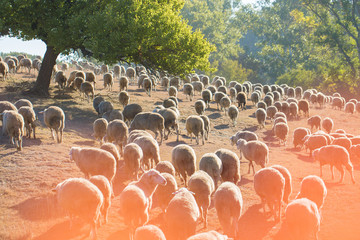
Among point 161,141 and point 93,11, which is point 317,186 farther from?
point 93,11

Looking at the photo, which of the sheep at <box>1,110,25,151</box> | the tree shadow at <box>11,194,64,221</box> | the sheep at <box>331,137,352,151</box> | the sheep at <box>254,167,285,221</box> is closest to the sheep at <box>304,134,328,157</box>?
the sheep at <box>331,137,352,151</box>

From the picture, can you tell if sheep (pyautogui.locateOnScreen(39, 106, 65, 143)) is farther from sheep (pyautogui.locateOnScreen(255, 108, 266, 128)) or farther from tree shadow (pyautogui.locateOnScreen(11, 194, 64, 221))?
sheep (pyautogui.locateOnScreen(255, 108, 266, 128))

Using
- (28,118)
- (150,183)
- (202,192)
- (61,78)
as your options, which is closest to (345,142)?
(202,192)

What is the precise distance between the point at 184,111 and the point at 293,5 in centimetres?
6183

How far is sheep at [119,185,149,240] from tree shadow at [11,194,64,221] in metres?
1.98

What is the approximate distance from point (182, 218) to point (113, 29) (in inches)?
617

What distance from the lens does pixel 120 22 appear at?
19781mm

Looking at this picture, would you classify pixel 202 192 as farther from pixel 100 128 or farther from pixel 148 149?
pixel 100 128

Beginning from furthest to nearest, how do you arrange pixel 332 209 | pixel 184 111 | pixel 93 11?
pixel 184 111, pixel 93 11, pixel 332 209

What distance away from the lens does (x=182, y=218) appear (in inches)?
285

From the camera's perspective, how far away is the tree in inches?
774

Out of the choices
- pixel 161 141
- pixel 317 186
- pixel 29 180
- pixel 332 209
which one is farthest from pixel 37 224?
pixel 161 141

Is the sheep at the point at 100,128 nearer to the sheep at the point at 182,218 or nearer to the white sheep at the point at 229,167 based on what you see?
the white sheep at the point at 229,167

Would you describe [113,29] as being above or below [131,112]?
above
